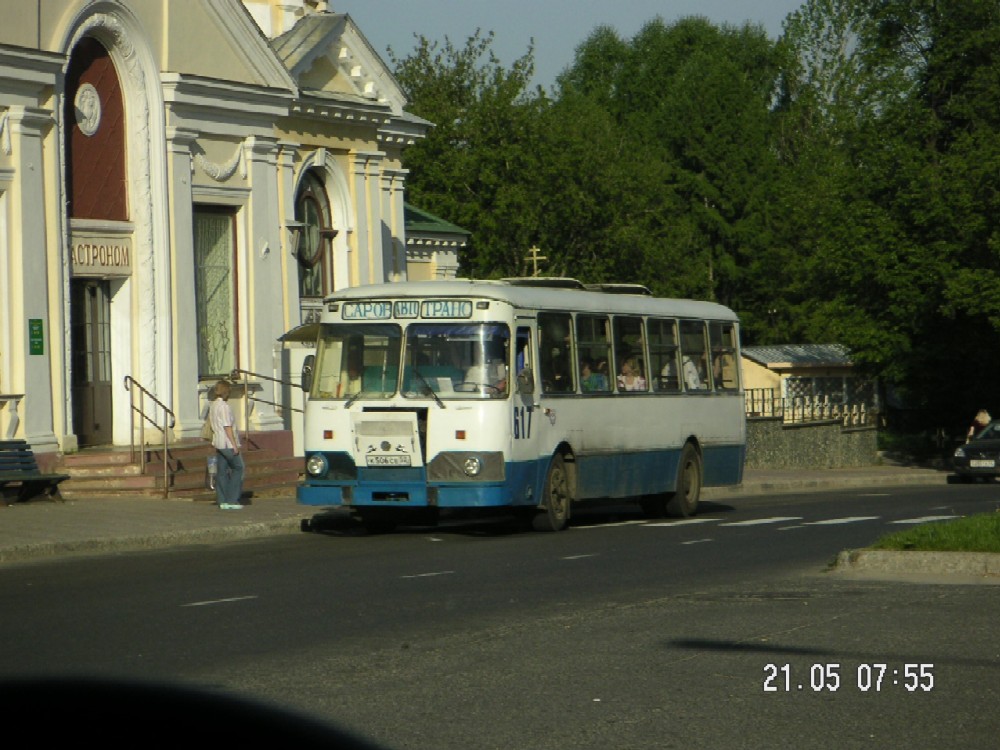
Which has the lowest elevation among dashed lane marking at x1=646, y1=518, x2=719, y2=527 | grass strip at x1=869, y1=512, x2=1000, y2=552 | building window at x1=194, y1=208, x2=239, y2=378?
dashed lane marking at x1=646, y1=518, x2=719, y2=527

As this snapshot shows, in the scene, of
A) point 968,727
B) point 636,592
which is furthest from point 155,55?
point 968,727

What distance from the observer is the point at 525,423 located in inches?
796

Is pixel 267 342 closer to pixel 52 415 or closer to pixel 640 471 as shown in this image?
pixel 52 415

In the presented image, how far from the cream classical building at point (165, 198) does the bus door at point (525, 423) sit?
800cm

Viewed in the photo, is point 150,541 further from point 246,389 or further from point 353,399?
point 246,389

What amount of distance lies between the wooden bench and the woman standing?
79.2 inches

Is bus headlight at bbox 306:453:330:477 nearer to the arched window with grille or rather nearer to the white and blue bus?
the white and blue bus

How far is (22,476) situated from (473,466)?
6.94 meters

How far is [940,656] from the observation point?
1005 cm

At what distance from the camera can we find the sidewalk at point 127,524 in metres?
18.6

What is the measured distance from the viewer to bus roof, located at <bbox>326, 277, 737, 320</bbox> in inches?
804

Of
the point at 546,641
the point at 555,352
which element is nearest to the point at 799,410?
the point at 555,352

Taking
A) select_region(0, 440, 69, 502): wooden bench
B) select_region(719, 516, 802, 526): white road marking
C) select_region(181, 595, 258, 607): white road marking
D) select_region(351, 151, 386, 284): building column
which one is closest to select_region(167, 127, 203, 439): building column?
select_region(0, 440, 69, 502): wooden bench

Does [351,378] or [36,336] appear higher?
[36,336]
